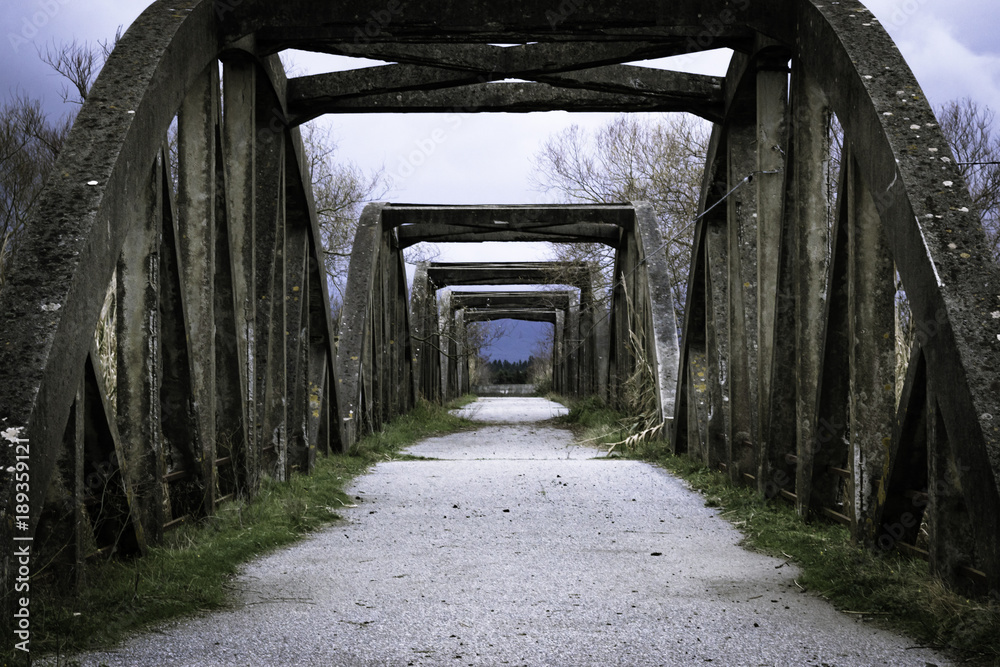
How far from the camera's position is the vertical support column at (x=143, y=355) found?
4449 mm

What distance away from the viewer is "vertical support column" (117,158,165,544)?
4.45m

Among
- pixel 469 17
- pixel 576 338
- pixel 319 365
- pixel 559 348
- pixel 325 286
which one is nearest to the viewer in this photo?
pixel 469 17

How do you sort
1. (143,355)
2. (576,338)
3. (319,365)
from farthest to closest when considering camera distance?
(576,338) → (319,365) → (143,355)

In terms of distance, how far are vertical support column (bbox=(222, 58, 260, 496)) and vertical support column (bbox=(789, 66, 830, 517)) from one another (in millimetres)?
3449

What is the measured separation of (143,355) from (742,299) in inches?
163

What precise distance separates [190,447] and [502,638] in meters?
2.64

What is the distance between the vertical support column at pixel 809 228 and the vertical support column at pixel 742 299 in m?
1.08

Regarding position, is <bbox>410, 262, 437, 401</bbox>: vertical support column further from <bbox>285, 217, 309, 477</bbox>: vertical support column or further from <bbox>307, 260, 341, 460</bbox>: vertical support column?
<bbox>285, 217, 309, 477</bbox>: vertical support column

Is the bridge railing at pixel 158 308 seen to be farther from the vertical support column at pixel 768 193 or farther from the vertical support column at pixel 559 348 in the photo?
the vertical support column at pixel 559 348

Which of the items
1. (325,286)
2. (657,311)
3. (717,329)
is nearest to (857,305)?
(717,329)

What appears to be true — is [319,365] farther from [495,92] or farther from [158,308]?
[158,308]

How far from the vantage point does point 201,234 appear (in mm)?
5387

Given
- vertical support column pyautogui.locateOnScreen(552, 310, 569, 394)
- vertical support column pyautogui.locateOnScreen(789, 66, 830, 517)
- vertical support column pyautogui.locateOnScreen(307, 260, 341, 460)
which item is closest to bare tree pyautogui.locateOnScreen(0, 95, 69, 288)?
vertical support column pyautogui.locateOnScreen(307, 260, 341, 460)

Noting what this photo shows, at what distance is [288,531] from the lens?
208 inches
